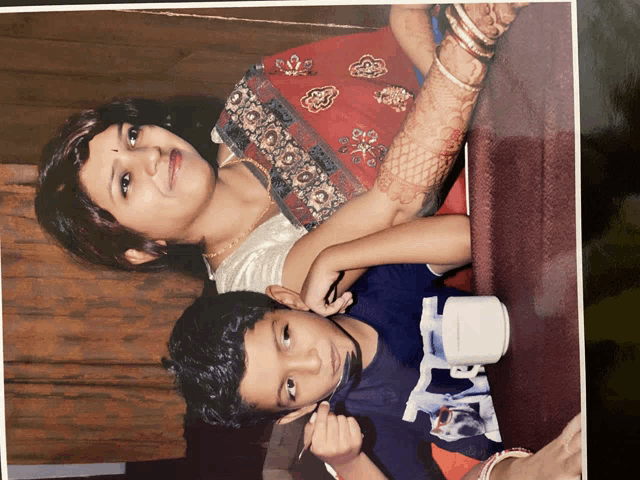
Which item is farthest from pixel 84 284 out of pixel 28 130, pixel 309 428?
pixel 309 428

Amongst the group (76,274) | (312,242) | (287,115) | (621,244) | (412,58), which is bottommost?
(76,274)

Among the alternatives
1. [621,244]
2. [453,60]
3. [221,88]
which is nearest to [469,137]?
[453,60]

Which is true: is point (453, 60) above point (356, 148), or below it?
above

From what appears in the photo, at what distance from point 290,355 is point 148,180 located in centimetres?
44

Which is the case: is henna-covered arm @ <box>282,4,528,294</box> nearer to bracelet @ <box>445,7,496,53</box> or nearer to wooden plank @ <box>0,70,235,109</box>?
bracelet @ <box>445,7,496,53</box>

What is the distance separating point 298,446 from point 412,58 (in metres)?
0.82

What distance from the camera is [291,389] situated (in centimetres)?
124

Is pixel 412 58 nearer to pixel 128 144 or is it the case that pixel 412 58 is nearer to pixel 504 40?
pixel 504 40

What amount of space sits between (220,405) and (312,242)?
0.38 m

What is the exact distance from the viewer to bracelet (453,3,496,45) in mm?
1216

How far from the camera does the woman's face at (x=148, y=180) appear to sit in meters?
1.21

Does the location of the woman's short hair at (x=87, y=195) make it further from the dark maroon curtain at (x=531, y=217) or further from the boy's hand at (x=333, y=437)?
the dark maroon curtain at (x=531, y=217)

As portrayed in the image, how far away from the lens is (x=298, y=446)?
126cm

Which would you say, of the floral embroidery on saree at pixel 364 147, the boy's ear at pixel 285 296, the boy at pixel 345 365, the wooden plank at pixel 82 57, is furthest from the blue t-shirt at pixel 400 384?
the wooden plank at pixel 82 57
